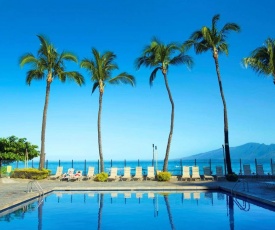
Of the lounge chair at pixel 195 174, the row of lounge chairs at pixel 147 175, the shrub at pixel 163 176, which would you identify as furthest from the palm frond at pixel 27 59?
the lounge chair at pixel 195 174

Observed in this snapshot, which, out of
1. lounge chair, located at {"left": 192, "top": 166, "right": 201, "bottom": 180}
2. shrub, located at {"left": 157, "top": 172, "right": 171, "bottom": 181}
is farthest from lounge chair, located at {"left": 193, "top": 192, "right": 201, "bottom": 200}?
lounge chair, located at {"left": 192, "top": 166, "right": 201, "bottom": 180}

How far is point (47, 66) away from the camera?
1019 inches

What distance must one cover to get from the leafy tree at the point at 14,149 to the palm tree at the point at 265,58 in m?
18.8

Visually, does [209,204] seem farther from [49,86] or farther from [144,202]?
[49,86]

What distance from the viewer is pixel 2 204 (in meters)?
11.1

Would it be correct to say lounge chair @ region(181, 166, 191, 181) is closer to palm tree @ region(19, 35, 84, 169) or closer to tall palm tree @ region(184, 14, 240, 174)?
tall palm tree @ region(184, 14, 240, 174)

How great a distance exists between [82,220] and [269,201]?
6535 millimetres

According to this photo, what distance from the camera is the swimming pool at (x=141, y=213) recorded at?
9239 millimetres

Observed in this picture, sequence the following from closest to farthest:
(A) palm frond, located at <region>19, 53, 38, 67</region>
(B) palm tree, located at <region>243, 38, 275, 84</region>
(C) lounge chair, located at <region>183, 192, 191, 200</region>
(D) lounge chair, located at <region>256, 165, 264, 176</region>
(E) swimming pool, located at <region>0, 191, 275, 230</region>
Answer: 1. (E) swimming pool, located at <region>0, 191, 275, 230</region>
2. (C) lounge chair, located at <region>183, 192, 191, 200</region>
3. (B) palm tree, located at <region>243, 38, 275, 84</region>
4. (D) lounge chair, located at <region>256, 165, 264, 176</region>
5. (A) palm frond, located at <region>19, 53, 38, 67</region>

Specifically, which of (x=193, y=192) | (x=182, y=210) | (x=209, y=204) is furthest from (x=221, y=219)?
(x=193, y=192)

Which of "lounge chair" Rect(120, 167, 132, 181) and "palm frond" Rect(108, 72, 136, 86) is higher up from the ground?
"palm frond" Rect(108, 72, 136, 86)

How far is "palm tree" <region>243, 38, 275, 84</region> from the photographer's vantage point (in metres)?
20.6

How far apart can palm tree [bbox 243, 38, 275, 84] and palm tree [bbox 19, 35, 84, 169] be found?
44.2 feet

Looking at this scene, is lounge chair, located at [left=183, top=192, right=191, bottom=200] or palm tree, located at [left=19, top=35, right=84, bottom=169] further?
palm tree, located at [left=19, top=35, right=84, bottom=169]
